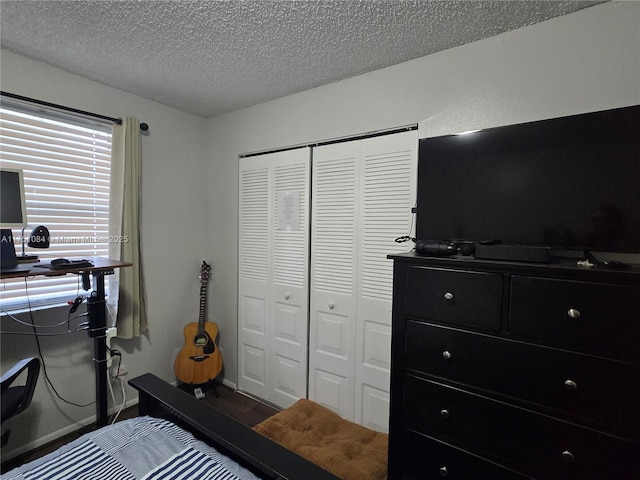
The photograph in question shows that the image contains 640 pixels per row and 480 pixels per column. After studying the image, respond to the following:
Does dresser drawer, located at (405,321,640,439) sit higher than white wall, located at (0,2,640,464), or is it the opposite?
white wall, located at (0,2,640,464)

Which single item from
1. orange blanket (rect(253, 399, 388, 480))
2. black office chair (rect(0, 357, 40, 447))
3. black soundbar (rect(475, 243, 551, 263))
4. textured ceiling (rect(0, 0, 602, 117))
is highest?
textured ceiling (rect(0, 0, 602, 117))

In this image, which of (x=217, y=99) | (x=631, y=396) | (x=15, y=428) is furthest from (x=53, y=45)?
(x=631, y=396)

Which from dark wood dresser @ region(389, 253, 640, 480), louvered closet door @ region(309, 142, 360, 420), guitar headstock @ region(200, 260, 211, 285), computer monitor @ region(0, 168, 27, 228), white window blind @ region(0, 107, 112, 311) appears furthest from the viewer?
guitar headstock @ region(200, 260, 211, 285)

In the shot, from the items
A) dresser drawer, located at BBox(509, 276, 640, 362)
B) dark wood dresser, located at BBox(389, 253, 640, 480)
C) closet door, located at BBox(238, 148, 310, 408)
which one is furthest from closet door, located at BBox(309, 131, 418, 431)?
dresser drawer, located at BBox(509, 276, 640, 362)

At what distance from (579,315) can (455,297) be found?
395 millimetres

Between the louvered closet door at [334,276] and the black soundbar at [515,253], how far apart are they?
944 mm

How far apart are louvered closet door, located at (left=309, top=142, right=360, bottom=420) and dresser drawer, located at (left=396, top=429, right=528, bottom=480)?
74cm

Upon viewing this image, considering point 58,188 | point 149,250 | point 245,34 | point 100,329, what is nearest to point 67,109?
point 58,188

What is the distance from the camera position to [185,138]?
278 cm

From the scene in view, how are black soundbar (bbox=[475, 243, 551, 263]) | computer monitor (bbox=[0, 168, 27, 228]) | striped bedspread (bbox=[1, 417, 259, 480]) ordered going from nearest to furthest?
striped bedspread (bbox=[1, 417, 259, 480]) → black soundbar (bbox=[475, 243, 551, 263]) → computer monitor (bbox=[0, 168, 27, 228])

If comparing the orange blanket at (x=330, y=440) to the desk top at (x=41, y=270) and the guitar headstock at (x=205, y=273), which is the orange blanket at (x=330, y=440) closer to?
the desk top at (x=41, y=270)

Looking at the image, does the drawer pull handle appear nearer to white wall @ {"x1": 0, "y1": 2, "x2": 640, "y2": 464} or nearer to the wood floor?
white wall @ {"x1": 0, "y1": 2, "x2": 640, "y2": 464}

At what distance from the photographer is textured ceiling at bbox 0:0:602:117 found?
1417 mm

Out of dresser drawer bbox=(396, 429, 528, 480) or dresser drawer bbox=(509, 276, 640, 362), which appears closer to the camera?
dresser drawer bbox=(509, 276, 640, 362)
